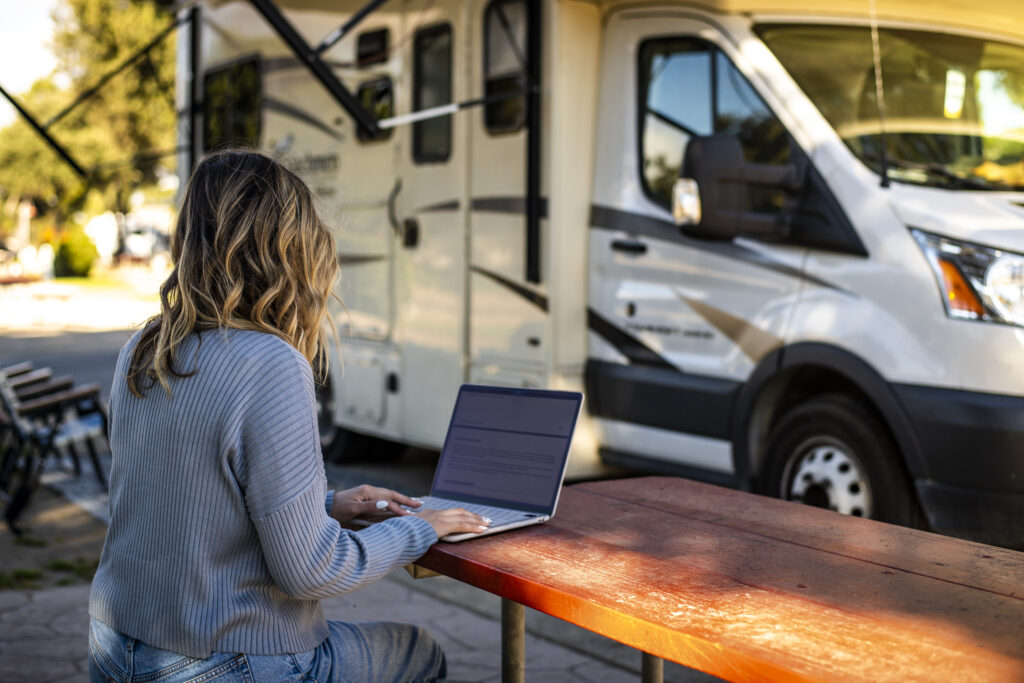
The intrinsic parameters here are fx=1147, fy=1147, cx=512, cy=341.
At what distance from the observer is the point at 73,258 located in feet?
111

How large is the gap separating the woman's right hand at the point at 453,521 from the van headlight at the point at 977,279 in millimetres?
2503

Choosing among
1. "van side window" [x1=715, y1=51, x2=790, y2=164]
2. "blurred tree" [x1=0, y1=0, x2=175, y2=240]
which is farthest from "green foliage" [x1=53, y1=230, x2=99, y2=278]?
"van side window" [x1=715, y1=51, x2=790, y2=164]

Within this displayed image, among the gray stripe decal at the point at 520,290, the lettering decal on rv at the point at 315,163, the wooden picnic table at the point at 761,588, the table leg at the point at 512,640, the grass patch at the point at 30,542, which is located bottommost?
the grass patch at the point at 30,542

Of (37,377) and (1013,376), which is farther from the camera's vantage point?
(37,377)

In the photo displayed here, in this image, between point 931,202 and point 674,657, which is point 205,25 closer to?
point 931,202

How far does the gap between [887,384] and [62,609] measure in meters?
3.37

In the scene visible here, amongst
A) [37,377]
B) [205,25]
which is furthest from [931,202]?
[205,25]

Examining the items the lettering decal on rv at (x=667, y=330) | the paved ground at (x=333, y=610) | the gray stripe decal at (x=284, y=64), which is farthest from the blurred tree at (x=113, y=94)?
the lettering decal on rv at (x=667, y=330)

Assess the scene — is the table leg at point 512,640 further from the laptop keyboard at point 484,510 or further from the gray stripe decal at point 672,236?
the gray stripe decal at point 672,236

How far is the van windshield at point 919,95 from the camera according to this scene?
15.1 ft

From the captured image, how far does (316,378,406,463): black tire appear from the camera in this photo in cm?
762

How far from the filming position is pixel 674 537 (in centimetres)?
229

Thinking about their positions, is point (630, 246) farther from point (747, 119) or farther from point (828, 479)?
point (828, 479)

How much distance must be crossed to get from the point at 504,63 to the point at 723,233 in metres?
1.69
